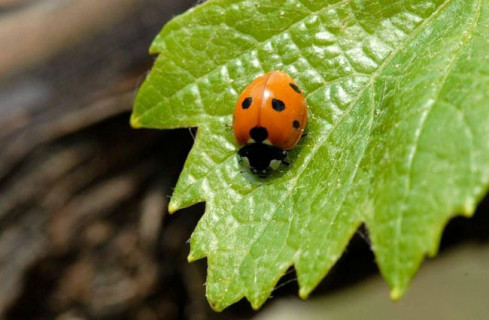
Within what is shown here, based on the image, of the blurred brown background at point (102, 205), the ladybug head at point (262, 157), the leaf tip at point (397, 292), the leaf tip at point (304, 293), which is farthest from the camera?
the blurred brown background at point (102, 205)

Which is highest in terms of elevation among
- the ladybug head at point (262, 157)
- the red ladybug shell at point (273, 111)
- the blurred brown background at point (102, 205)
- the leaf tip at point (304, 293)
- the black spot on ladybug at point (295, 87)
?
the black spot on ladybug at point (295, 87)

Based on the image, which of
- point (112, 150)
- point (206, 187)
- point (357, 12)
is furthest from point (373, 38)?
point (112, 150)

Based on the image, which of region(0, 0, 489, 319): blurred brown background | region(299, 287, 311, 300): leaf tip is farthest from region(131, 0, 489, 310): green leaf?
region(0, 0, 489, 319): blurred brown background

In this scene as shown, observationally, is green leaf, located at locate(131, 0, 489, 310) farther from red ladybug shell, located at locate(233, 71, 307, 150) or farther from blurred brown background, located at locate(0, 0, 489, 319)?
blurred brown background, located at locate(0, 0, 489, 319)

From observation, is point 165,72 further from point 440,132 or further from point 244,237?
point 440,132

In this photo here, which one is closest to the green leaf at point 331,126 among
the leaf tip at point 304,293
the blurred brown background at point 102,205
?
the leaf tip at point 304,293

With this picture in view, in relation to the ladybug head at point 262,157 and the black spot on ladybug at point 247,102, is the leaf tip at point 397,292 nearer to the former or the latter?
the ladybug head at point 262,157
